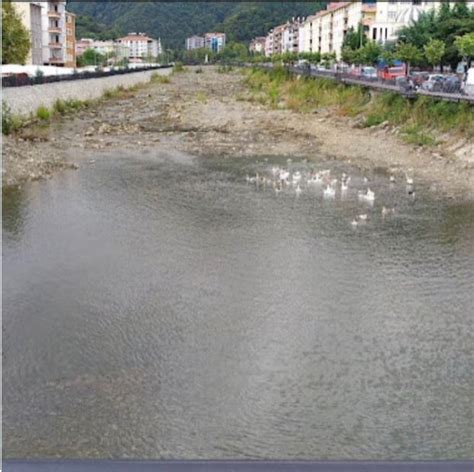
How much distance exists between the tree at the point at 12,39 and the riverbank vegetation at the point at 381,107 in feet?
53.2

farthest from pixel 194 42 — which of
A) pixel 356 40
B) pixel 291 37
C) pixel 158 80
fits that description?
pixel 356 40

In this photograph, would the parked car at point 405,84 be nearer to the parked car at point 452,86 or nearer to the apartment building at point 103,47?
the parked car at point 452,86

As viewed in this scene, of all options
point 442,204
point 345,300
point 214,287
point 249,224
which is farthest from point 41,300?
point 442,204

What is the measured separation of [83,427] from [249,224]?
820cm

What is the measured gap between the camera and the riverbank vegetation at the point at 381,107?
76.8 feet

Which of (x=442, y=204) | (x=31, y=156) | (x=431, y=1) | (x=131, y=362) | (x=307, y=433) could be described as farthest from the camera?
(x=431, y=1)

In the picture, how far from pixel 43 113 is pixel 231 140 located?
34.1 feet

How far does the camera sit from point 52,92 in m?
36.4

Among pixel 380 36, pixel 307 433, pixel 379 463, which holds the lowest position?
pixel 307 433

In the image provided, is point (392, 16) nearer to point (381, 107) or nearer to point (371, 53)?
point (371, 53)

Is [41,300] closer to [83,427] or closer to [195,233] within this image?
[83,427]

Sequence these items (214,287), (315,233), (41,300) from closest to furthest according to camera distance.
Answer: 1. (41,300)
2. (214,287)
3. (315,233)

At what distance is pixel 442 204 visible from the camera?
15.9 metres

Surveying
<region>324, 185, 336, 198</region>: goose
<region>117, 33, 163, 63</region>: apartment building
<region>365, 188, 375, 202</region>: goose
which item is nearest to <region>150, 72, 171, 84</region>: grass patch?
<region>324, 185, 336, 198</region>: goose
